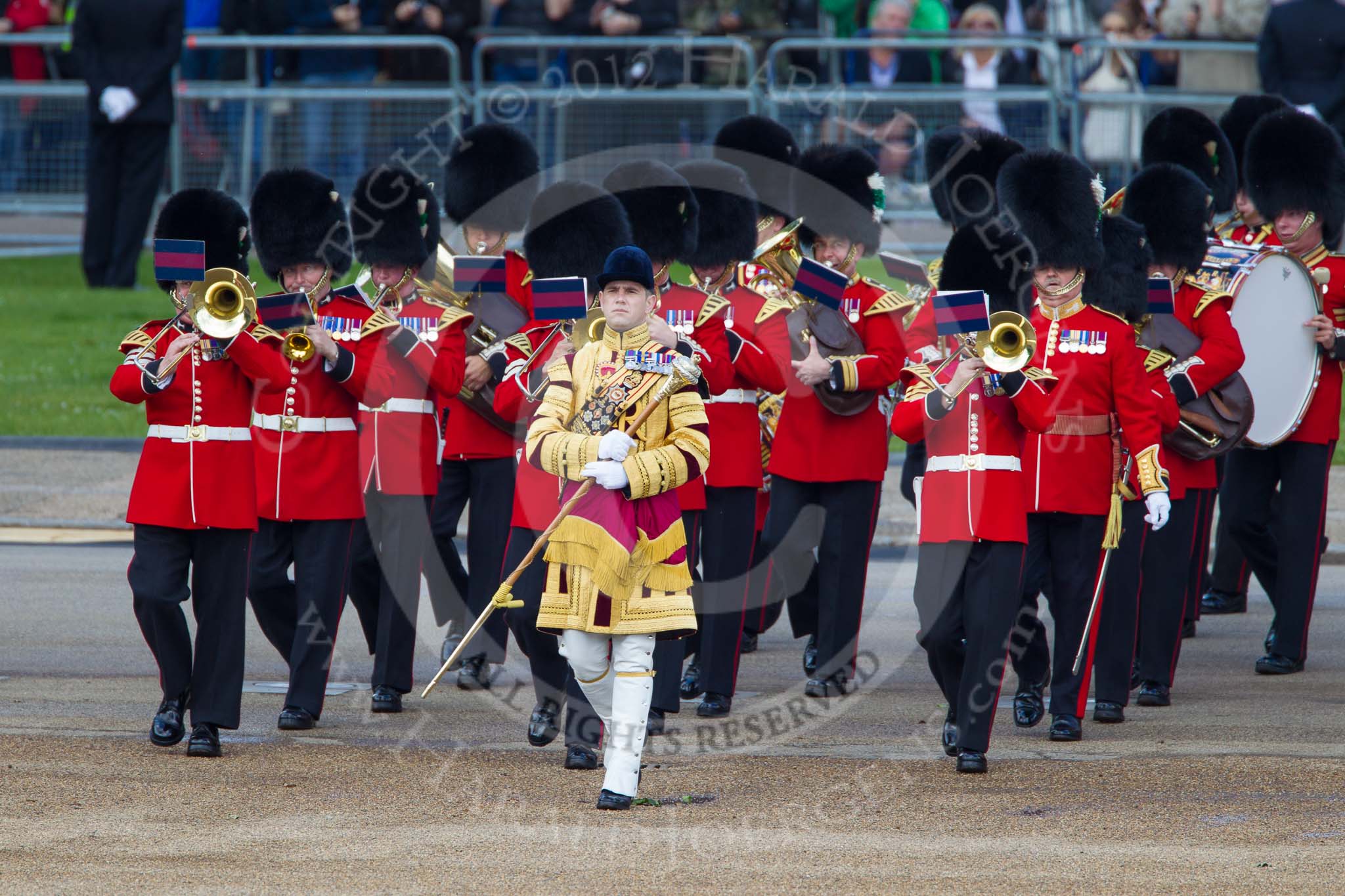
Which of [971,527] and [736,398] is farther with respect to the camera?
[736,398]

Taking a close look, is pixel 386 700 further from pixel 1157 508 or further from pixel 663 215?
pixel 1157 508

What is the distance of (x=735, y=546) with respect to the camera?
302 inches

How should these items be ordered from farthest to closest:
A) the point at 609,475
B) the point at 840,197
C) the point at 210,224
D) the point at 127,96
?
1. the point at 127,96
2. the point at 840,197
3. the point at 210,224
4. the point at 609,475

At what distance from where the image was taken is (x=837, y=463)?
7.83 metres

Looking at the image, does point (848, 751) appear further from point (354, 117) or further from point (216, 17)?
point (216, 17)

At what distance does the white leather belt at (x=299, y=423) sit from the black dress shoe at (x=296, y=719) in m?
0.93

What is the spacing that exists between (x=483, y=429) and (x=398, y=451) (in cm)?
34

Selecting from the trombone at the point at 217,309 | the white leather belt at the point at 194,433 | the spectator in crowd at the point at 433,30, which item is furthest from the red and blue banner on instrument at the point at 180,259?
the spectator in crowd at the point at 433,30

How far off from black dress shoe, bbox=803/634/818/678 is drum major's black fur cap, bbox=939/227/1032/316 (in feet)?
5.74

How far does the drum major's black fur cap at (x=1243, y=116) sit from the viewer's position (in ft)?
31.7

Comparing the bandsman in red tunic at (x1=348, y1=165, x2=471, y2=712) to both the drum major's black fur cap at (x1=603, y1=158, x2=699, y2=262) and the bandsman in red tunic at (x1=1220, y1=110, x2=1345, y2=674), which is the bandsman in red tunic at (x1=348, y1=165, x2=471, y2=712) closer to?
the drum major's black fur cap at (x1=603, y1=158, x2=699, y2=262)

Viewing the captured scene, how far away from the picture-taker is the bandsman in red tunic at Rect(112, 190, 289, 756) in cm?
662

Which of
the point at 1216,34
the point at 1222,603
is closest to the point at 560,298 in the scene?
the point at 1222,603

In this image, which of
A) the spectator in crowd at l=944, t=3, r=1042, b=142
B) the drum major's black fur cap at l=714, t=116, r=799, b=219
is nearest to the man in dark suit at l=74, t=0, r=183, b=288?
the spectator in crowd at l=944, t=3, r=1042, b=142
